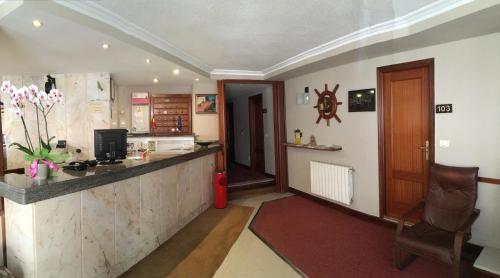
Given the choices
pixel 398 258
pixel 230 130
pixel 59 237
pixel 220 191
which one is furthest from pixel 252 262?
pixel 230 130

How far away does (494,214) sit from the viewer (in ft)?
8.42

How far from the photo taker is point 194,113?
18.6 ft

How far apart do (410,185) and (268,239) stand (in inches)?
80.1

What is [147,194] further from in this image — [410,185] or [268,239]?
[410,185]

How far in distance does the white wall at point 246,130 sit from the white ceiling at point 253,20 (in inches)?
96.9

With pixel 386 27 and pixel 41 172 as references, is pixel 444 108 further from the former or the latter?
pixel 41 172

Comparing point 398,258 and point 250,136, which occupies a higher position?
point 250,136

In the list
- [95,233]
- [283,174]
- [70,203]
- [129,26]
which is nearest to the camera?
[70,203]

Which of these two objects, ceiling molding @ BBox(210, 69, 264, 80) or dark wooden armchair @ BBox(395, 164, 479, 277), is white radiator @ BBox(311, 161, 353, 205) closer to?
dark wooden armchair @ BBox(395, 164, 479, 277)

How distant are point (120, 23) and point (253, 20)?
4.62 feet

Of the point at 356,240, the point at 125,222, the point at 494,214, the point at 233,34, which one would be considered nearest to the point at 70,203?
the point at 125,222

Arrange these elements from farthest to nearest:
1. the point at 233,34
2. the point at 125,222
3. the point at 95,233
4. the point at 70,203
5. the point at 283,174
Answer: the point at 283,174
the point at 233,34
the point at 125,222
the point at 95,233
the point at 70,203

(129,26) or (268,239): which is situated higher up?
(129,26)

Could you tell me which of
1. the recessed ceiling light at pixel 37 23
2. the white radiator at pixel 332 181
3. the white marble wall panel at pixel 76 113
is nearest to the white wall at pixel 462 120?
the white radiator at pixel 332 181
